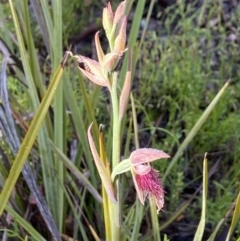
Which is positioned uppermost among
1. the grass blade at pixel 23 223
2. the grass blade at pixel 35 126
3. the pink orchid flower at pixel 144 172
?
the grass blade at pixel 35 126

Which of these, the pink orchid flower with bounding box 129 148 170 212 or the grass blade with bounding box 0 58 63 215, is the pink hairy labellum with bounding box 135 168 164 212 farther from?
the grass blade with bounding box 0 58 63 215

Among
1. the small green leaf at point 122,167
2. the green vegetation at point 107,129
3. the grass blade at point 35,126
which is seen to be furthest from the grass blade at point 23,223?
the small green leaf at point 122,167

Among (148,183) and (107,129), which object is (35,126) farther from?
(107,129)

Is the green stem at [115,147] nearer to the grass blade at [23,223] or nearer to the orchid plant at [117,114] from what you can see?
the orchid plant at [117,114]

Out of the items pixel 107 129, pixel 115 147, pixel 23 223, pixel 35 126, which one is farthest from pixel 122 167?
pixel 107 129

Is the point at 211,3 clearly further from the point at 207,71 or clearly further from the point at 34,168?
the point at 34,168

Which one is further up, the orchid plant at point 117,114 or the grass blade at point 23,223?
the orchid plant at point 117,114

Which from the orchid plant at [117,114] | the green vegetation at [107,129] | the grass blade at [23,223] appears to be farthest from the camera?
the green vegetation at [107,129]

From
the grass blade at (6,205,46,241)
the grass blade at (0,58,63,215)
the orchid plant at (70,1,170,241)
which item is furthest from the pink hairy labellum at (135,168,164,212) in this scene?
the grass blade at (6,205,46,241)

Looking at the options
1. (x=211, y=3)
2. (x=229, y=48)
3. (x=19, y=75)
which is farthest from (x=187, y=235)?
(x=211, y=3)
